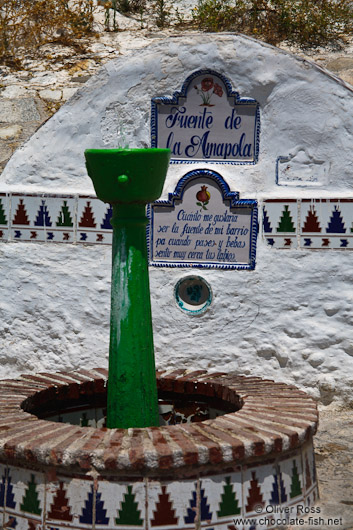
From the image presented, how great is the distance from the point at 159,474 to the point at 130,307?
901mm

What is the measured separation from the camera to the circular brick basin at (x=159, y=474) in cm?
344

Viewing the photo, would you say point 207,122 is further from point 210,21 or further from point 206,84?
point 210,21

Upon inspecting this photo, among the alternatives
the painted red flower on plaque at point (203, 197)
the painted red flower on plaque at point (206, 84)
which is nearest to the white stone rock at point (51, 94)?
the painted red flower on plaque at point (206, 84)

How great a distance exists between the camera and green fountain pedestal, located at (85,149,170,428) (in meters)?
4.02

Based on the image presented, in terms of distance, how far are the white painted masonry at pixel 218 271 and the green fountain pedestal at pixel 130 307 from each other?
4.73ft

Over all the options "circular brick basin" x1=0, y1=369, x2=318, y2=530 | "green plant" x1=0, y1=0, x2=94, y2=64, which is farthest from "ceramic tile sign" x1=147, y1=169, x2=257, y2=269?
"green plant" x1=0, y1=0, x2=94, y2=64

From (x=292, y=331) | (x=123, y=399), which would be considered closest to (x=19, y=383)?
(x=123, y=399)

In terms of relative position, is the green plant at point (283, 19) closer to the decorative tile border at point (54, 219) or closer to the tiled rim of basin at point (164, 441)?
the decorative tile border at point (54, 219)

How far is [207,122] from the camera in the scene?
539 centimetres

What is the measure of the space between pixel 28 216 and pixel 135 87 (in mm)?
1127

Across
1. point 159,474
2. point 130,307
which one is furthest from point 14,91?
point 159,474

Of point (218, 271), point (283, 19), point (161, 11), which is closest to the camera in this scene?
point (218, 271)

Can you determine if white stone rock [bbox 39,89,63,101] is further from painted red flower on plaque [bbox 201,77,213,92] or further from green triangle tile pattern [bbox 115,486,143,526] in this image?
green triangle tile pattern [bbox 115,486,143,526]

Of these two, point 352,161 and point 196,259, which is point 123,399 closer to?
point 196,259
